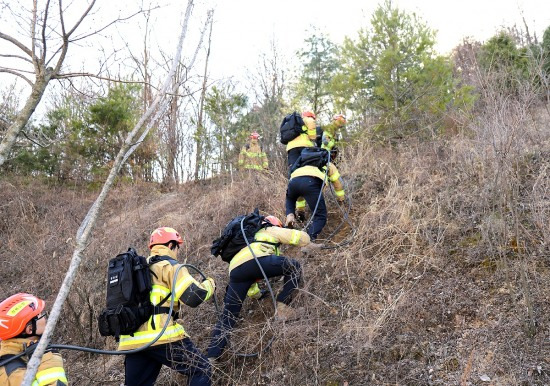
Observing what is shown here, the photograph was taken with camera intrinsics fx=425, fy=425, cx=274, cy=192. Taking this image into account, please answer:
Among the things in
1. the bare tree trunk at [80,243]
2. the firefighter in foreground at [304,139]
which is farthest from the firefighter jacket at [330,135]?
the bare tree trunk at [80,243]

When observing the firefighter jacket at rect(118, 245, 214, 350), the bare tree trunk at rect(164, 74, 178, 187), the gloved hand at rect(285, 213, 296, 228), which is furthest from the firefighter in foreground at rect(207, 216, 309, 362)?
the bare tree trunk at rect(164, 74, 178, 187)

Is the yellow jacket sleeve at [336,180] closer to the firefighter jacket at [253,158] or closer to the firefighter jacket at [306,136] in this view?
the firefighter jacket at [306,136]

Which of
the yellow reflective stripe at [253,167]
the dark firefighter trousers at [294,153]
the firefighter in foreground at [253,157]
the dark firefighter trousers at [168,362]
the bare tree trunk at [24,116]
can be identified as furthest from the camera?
the firefighter in foreground at [253,157]

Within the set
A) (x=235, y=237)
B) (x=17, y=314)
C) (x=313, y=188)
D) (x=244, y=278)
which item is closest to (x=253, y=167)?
(x=313, y=188)

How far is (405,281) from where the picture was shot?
4.85 metres

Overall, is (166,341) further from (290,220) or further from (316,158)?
(316,158)

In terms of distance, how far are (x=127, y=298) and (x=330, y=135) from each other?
16.4 feet

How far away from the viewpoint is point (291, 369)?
4.24 metres

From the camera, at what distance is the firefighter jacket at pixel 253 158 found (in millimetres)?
9923

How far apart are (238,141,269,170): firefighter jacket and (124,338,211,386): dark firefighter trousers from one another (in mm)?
5800

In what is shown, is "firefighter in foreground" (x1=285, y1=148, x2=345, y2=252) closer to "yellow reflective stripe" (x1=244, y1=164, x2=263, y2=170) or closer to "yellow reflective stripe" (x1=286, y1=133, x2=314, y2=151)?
"yellow reflective stripe" (x1=286, y1=133, x2=314, y2=151)

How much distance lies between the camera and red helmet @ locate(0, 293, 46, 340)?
3.31 m

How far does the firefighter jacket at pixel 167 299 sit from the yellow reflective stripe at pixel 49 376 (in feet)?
2.54

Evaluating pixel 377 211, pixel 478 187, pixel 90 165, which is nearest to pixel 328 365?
pixel 377 211
